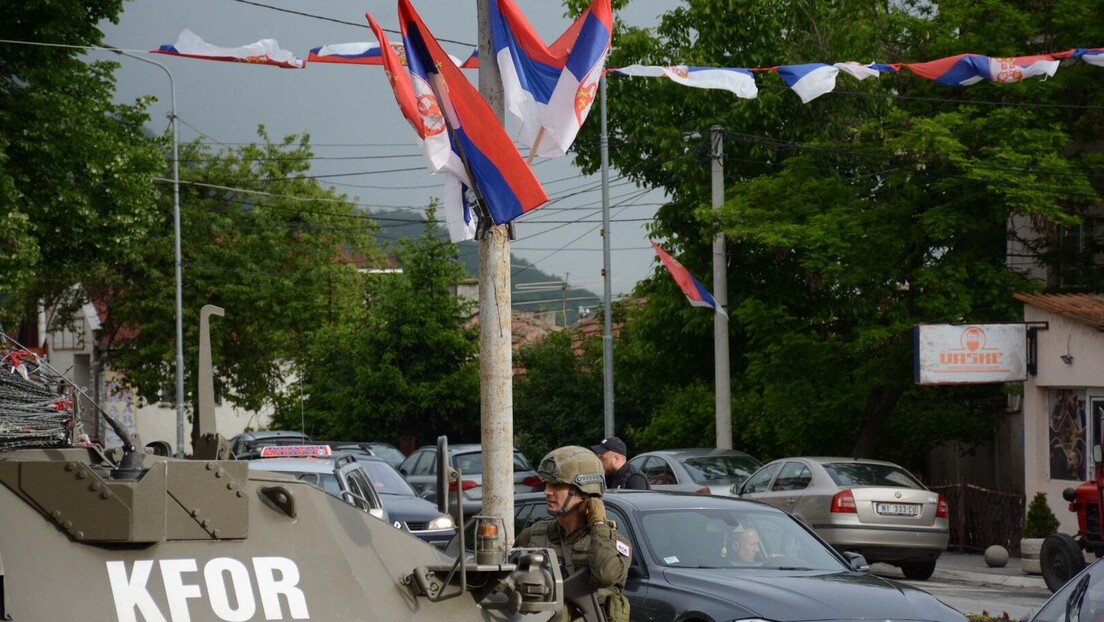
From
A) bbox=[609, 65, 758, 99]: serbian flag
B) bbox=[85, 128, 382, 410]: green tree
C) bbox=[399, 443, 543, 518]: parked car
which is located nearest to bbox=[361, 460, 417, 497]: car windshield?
bbox=[399, 443, 543, 518]: parked car

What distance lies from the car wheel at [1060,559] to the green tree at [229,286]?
1247 inches

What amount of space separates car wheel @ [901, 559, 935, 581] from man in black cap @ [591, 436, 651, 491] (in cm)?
726

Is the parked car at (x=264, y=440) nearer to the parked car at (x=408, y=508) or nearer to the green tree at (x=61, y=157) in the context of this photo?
the green tree at (x=61, y=157)

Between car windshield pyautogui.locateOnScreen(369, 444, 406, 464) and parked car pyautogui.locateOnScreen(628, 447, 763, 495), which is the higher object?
parked car pyautogui.locateOnScreen(628, 447, 763, 495)

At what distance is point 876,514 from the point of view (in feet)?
58.4

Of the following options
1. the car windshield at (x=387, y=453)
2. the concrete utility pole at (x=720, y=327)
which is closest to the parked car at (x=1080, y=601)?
the concrete utility pole at (x=720, y=327)

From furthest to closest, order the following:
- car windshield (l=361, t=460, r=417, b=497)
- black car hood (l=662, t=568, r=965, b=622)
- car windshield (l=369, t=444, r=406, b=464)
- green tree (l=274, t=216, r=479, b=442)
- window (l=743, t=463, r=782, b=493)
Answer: green tree (l=274, t=216, r=479, b=442) → car windshield (l=369, t=444, r=406, b=464) → window (l=743, t=463, r=782, b=493) → car windshield (l=361, t=460, r=417, b=497) → black car hood (l=662, t=568, r=965, b=622)

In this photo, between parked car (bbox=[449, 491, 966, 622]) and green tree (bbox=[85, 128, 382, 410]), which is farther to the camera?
green tree (bbox=[85, 128, 382, 410])

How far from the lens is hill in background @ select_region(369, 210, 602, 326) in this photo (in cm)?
5319

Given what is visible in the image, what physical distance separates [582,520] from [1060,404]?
15694 mm

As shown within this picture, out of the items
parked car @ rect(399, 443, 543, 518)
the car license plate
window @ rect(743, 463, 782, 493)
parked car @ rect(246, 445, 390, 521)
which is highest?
parked car @ rect(246, 445, 390, 521)

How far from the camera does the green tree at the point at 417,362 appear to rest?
4025 cm

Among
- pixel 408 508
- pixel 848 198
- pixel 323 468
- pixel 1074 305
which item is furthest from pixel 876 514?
pixel 848 198

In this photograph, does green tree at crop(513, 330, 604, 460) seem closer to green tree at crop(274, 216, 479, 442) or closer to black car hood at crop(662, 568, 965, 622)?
green tree at crop(274, 216, 479, 442)
